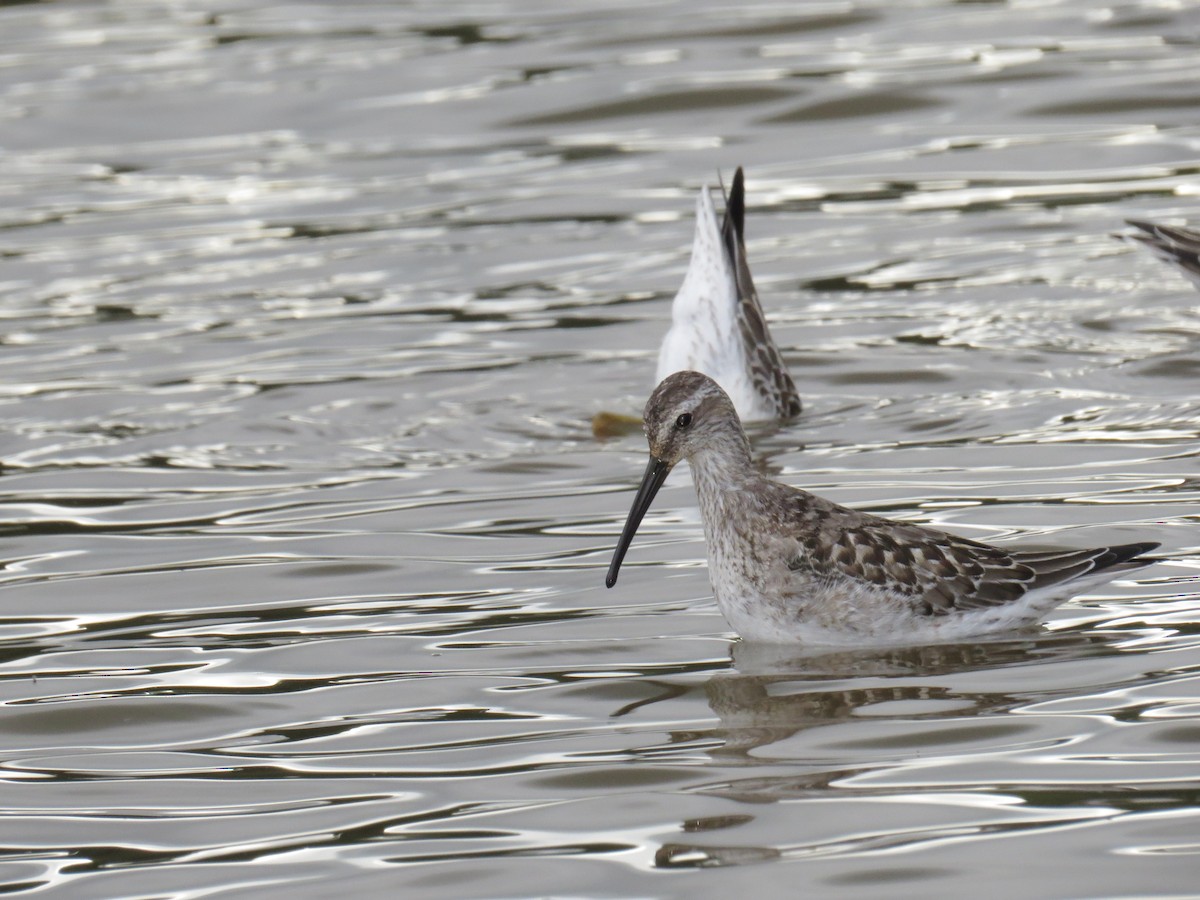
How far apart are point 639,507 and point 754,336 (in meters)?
4.16

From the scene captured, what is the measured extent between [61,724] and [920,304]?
7605 mm

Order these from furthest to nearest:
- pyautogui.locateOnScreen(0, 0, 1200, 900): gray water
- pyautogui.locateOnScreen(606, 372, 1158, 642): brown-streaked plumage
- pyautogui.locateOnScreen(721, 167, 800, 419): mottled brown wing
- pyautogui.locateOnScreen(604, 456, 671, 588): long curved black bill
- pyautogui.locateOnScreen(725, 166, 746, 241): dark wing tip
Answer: pyautogui.locateOnScreen(725, 166, 746, 241): dark wing tip, pyautogui.locateOnScreen(721, 167, 800, 419): mottled brown wing, pyautogui.locateOnScreen(604, 456, 671, 588): long curved black bill, pyautogui.locateOnScreen(606, 372, 1158, 642): brown-streaked plumage, pyautogui.locateOnScreen(0, 0, 1200, 900): gray water

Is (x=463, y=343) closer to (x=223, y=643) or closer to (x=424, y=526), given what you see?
(x=424, y=526)

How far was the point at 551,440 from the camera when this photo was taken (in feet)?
38.0

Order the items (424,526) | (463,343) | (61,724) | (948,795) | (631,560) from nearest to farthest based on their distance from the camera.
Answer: (948,795), (61,724), (631,560), (424,526), (463,343)

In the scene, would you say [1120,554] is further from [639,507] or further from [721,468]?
[639,507]

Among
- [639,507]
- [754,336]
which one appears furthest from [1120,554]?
[754,336]

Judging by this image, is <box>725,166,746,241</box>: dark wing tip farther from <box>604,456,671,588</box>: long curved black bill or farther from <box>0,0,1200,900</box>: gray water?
<box>604,456,671,588</box>: long curved black bill

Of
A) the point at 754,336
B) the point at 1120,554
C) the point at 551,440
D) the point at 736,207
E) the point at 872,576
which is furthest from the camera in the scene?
the point at 736,207

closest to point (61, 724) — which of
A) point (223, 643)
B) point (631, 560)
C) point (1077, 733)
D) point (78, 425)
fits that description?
point (223, 643)

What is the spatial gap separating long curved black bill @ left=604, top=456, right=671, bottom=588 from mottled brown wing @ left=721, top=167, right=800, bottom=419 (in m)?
3.44

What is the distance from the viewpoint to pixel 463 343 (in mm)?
13688

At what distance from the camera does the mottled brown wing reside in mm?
12016

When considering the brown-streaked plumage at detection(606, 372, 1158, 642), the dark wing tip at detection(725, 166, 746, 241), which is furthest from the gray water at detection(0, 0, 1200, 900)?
the dark wing tip at detection(725, 166, 746, 241)
